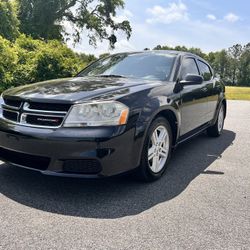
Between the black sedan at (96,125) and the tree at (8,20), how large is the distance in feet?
37.2

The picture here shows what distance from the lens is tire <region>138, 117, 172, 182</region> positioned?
3.78 meters

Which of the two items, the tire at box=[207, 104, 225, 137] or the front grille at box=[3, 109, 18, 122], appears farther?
the tire at box=[207, 104, 225, 137]

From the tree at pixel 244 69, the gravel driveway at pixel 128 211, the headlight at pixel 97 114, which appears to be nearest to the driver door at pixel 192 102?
the gravel driveway at pixel 128 211

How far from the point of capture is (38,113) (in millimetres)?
3465

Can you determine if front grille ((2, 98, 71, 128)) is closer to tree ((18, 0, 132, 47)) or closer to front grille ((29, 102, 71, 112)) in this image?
front grille ((29, 102, 71, 112))

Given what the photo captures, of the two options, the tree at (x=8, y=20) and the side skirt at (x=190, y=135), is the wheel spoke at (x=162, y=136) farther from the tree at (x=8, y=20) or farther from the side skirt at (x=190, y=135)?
the tree at (x=8, y=20)

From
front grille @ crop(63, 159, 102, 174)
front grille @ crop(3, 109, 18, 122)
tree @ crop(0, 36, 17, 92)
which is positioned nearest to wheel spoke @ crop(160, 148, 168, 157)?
front grille @ crop(63, 159, 102, 174)

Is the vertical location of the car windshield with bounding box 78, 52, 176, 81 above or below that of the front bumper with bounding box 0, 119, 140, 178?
above

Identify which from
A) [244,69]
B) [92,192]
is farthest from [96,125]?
[244,69]

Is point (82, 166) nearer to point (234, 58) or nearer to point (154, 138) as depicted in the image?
point (154, 138)

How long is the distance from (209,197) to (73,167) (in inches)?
56.8

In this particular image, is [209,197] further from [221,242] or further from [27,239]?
[27,239]

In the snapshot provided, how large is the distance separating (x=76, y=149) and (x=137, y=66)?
6.66 ft

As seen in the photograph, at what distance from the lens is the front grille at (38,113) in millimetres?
3389
